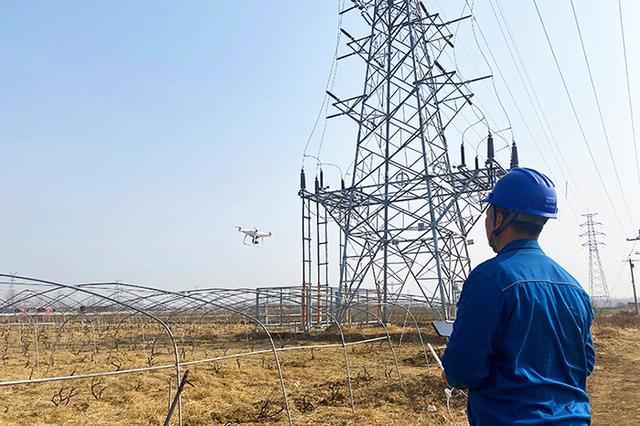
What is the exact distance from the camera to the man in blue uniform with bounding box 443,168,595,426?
1908 mm

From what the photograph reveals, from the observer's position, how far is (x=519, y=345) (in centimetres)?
192

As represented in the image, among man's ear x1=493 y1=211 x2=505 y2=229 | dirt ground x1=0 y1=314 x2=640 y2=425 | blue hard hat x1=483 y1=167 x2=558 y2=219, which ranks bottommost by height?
dirt ground x1=0 y1=314 x2=640 y2=425

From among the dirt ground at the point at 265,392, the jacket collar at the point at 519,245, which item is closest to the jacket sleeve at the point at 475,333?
the jacket collar at the point at 519,245

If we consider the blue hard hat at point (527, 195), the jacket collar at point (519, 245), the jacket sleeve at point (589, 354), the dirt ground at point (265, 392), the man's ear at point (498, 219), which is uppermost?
the blue hard hat at point (527, 195)

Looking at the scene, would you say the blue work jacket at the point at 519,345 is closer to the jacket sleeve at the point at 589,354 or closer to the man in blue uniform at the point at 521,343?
the man in blue uniform at the point at 521,343

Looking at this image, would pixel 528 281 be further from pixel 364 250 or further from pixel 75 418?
pixel 364 250

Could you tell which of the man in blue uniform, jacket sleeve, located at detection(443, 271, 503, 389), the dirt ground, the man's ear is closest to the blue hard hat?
the man's ear

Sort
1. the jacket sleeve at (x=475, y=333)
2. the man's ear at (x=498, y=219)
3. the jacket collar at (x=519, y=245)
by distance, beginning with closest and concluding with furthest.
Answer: the jacket sleeve at (x=475, y=333)
the jacket collar at (x=519, y=245)
the man's ear at (x=498, y=219)

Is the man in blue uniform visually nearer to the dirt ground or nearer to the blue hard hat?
the blue hard hat

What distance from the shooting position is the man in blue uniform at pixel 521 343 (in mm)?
1908

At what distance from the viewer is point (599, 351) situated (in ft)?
53.0

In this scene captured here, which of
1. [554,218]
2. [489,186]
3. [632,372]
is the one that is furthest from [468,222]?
[554,218]

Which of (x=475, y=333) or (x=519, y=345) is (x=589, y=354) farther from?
(x=475, y=333)

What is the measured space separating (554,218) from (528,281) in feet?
1.39
